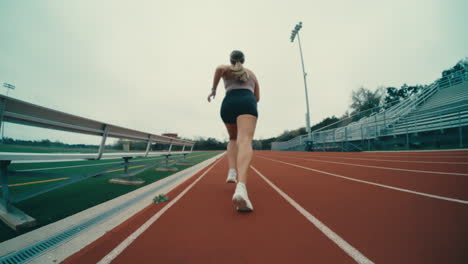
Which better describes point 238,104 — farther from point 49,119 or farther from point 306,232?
point 49,119

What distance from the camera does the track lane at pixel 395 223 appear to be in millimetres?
1159

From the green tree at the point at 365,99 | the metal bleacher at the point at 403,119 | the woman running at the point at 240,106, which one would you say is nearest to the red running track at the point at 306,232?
the woman running at the point at 240,106

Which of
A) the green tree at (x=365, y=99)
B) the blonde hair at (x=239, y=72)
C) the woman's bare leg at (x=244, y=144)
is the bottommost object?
the woman's bare leg at (x=244, y=144)

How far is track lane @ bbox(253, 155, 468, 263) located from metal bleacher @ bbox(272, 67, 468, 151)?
39.3 feet

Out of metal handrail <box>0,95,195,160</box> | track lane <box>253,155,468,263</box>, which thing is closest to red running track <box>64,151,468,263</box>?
track lane <box>253,155,468,263</box>

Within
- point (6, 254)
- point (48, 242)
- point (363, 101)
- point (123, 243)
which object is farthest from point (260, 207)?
point (363, 101)

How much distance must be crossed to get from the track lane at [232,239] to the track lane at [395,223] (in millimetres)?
263

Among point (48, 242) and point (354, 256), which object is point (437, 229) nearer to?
point (354, 256)

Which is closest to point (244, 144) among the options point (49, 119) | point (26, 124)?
point (49, 119)

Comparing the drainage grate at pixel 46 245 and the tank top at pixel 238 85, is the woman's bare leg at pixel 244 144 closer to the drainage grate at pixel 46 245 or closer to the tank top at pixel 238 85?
the tank top at pixel 238 85

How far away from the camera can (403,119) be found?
513 inches

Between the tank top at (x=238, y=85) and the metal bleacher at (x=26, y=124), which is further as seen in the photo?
the tank top at (x=238, y=85)

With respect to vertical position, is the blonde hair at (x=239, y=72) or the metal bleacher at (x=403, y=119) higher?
the metal bleacher at (x=403, y=119)

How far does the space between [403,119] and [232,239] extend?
17.1m
